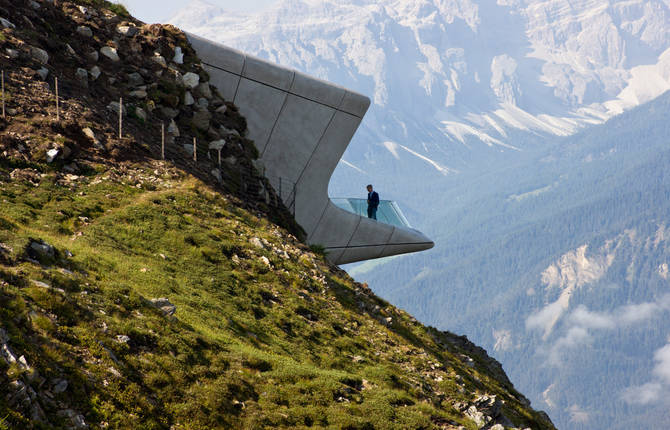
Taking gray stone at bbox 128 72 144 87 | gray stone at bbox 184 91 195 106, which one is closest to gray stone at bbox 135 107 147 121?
gray stone at bbox 128 72 144 87

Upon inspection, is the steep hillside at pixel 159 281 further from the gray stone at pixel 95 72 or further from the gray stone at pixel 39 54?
the gray stone at pixel 95 72

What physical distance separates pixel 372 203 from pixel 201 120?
11725mm

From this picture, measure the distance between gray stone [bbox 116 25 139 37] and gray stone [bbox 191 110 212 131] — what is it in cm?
453

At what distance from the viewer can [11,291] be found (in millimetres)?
12828

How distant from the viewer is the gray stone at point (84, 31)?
2902 centimetres

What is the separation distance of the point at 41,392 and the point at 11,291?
105 inches

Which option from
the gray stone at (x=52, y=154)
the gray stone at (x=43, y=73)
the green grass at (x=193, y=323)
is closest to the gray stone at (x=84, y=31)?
the gray stone at (x=43, y=73)

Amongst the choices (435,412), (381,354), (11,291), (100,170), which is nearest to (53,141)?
(100,170)

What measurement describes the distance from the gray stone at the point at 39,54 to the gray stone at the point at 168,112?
14.8 ft

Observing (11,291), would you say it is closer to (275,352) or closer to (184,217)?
(275,352)

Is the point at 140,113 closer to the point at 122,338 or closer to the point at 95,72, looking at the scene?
the point at 95,72

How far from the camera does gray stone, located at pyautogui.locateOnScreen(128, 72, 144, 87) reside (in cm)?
2866

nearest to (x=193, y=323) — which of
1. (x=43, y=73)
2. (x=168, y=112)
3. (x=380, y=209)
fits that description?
(x=43, y=73)

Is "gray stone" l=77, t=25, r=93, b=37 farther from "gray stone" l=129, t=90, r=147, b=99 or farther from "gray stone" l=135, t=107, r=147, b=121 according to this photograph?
"gray stone" l=135, t=107, r=147, b=121
